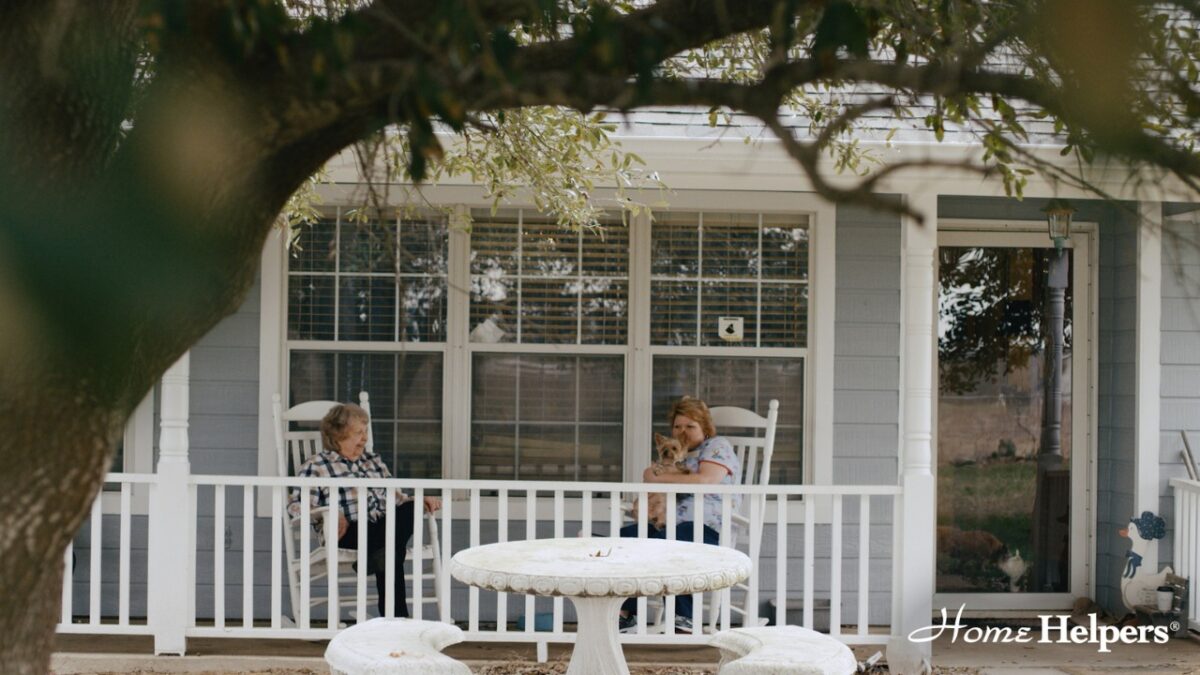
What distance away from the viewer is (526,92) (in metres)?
1.85

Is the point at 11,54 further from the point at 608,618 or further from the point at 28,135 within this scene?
the point at 608,618

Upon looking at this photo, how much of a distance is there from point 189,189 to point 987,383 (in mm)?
6029

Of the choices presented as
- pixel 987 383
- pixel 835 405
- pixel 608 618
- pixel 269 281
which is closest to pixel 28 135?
Answer: pixel 608 618

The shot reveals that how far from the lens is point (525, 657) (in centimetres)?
609

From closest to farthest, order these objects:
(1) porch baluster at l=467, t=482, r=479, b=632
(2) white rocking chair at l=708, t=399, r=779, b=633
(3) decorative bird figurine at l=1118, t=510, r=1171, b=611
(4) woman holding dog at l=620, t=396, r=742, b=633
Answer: (1) porch baluster at l=467, t=482, r=479, b=632, (4) woman holding dog at l=620, t=396, r=742, b=633, (2) white rocking chair at l=708, t=399, r=779, b=633, (3) decorative bird figurine at l=1118, t=510, r=1171, b=611

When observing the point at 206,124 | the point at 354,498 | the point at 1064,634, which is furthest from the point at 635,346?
the point at 206,124

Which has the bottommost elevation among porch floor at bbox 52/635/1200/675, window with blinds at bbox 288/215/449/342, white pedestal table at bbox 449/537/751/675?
porch floor at bbox 52/635/1200/675

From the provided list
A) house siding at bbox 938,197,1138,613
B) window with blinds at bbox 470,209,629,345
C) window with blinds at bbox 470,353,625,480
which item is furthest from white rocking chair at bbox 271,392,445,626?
house siding at bbox 938,197,1138,613

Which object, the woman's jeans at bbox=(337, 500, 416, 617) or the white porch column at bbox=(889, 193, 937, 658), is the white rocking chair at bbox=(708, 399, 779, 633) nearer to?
the white porch column at bbox=(889, 193, 937, 658)

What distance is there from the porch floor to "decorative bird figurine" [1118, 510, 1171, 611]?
0.88 ft

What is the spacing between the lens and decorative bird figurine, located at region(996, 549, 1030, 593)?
23.6 ft

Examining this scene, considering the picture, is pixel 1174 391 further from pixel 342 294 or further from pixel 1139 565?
pixel 342 294

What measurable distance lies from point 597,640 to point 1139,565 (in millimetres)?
3418

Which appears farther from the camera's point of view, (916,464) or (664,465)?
(664,465)
